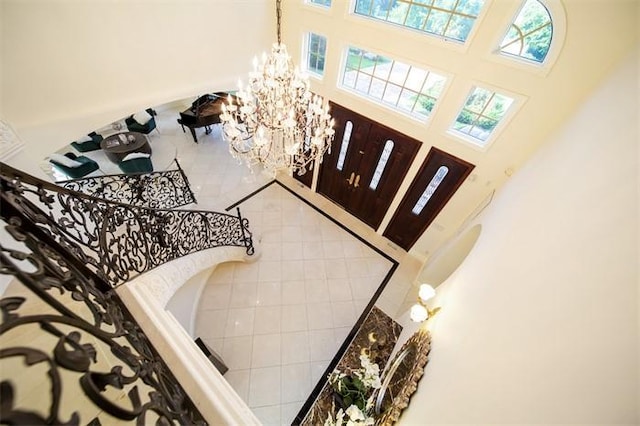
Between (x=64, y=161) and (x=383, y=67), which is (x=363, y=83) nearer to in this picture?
(x=383, y=67)

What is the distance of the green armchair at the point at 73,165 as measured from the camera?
554 cm

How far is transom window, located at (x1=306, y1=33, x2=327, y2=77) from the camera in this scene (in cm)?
438

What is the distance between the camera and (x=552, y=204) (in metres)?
1.59

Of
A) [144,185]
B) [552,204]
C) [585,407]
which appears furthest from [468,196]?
[144,185]

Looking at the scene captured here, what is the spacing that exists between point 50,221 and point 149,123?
7.65 m

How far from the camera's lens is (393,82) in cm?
394

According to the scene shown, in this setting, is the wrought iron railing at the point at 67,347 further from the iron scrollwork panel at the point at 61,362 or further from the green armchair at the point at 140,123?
the green armchair at the point at 140,123

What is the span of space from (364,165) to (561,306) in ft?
14.4

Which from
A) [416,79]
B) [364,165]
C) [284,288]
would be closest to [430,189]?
[364,165]

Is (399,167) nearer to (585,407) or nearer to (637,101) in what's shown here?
(637,101)

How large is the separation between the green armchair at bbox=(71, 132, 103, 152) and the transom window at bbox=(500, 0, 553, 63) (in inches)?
363

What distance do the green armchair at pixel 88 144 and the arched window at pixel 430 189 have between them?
8.49 metres

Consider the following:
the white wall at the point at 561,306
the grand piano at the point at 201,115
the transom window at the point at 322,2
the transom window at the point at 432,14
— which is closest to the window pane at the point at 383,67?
the transom window at the point at 432,14

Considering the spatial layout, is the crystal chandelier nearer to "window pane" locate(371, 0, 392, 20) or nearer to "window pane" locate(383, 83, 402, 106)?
"window pane" locate(371, 0, 392, 20)
